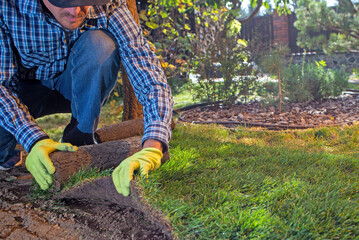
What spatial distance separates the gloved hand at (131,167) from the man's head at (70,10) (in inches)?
36.5

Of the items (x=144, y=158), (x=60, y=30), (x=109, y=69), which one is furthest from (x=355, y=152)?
(x=60, y=30)

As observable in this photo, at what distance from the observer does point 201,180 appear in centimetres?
201

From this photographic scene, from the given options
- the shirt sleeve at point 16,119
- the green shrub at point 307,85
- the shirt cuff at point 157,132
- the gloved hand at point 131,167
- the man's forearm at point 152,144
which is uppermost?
the shirt sleeve at point 16,119

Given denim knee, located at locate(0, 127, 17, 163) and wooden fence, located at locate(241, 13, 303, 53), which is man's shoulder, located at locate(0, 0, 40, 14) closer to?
denim knee, located at locate(0, 127, 17, 163)

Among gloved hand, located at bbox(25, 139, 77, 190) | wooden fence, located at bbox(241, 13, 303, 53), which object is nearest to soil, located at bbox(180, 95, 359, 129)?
gloved hand, located at bbox(25, 139, 77, 190)

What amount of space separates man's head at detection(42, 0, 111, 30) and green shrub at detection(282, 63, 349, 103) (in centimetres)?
380

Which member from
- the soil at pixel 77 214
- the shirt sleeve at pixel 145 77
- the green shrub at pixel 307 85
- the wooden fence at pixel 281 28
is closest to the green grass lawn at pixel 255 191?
the soil at pixel 77 214

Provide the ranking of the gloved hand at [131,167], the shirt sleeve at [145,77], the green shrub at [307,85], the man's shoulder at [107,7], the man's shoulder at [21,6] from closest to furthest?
the gloved hand at [131,167], the shirt sleeve at [145,77], the man's shoulder at [21,6], the man's shoulder at [107,7], the green shrub at [307,85]

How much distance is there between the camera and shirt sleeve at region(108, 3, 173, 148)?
2.01 metres

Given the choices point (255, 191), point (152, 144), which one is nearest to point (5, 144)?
point (152, 144)

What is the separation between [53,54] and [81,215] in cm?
123

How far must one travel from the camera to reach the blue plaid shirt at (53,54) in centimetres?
203

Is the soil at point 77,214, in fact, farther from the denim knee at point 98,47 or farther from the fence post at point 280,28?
the fence post at point 280,28

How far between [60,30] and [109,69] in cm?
42
